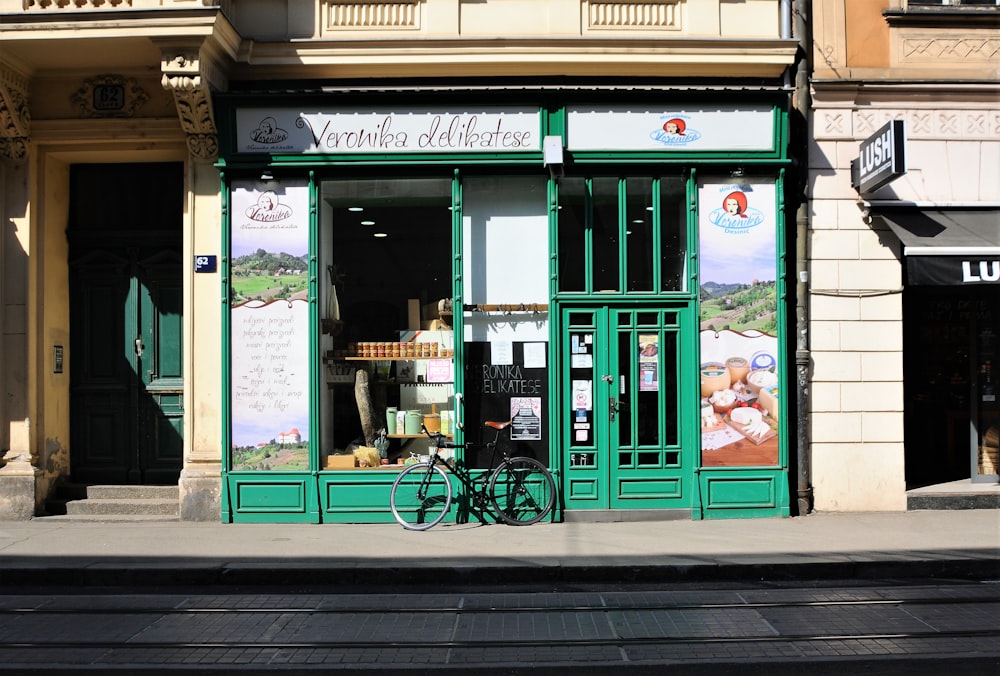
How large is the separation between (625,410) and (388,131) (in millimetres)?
4312

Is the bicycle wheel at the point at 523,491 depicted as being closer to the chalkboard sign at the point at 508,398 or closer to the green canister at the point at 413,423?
the chalkboard sign at the point at 508,398

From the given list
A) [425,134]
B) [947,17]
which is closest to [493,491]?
[425,134]

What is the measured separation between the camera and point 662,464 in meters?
11.0

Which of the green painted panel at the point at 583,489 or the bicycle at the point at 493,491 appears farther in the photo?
the green painted panel at the point at 583,489

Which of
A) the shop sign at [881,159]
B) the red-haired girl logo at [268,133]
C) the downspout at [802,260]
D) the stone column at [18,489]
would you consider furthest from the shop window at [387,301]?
the shop sign at [881,159]

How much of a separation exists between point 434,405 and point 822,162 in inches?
220

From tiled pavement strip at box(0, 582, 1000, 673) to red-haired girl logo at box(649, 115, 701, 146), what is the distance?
17.7 feet

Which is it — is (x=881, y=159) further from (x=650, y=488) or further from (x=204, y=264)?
(x=204, y=264)

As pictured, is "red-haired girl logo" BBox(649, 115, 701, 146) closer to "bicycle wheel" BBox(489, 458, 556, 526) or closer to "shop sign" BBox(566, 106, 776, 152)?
"shop sign" BBox(566, 106, 776, 152)

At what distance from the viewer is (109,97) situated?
11.2 m

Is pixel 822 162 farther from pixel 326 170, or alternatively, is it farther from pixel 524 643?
pixel 524 643

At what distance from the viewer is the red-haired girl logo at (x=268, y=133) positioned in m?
10.9

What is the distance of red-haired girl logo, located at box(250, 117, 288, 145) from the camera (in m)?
10.9

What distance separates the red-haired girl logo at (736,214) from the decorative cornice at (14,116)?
323 inches
